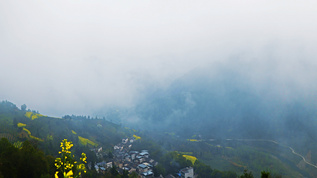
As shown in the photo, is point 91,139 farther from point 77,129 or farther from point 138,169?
point 138,169

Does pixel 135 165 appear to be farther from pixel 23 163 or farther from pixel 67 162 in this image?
pixel 67 162

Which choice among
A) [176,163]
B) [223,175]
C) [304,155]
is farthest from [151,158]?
[304,155]

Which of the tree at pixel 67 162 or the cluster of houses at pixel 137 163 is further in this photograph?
the cluster of houses at pixel 137 163

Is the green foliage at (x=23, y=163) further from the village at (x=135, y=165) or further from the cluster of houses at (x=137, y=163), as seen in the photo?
the cluster of houses at (x=137, y=163)

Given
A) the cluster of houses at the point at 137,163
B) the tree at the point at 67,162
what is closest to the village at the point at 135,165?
the cluster of houses at the point at 137,163

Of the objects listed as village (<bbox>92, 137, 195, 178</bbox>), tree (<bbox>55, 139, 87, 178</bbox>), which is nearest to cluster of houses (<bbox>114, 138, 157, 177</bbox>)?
village (<bbox>92, 137, 195, 178</bbox>)

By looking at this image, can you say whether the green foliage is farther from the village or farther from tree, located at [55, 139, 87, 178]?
the village

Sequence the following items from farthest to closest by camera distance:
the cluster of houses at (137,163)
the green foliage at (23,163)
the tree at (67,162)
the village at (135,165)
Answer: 1. the cluster of houses at (137,163)
2. the village at (135,165)
3. the green foliage at (23,163)
4. the tree at (67,162)

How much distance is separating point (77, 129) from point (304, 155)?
523 feet

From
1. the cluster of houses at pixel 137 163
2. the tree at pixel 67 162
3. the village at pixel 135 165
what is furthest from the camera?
the cluster of houses at pixel 137 163

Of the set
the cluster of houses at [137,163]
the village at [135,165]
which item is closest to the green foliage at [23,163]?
the village at [135,165]

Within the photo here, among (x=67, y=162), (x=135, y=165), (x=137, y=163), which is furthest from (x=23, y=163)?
(x=137, y=163)

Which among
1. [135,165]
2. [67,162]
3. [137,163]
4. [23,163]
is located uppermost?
[137,163]

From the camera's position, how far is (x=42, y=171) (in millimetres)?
32281
